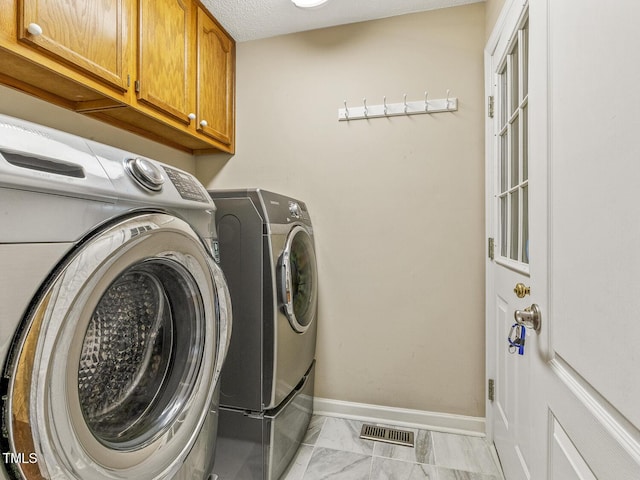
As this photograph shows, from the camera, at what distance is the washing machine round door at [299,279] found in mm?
1391

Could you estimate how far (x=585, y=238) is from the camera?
544 millimetres

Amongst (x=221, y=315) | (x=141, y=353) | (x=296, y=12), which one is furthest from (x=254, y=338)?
A: (x=296, y=12)

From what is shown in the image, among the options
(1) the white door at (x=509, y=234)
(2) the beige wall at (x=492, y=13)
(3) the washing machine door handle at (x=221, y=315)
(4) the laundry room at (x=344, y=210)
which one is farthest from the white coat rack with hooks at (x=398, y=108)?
(3) the washing machine door handle at (x=221, y=315)

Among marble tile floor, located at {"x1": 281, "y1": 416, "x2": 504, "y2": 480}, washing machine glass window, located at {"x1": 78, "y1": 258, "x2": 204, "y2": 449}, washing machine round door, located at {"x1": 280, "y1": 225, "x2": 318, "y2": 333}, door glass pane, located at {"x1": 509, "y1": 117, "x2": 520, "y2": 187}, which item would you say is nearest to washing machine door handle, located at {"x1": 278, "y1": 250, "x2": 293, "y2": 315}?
washing machine round door, located at {"x1": 280, "y1": 225, "x2": 318, "y2": 333}

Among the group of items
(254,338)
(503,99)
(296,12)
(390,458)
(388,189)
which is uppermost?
(296,12)

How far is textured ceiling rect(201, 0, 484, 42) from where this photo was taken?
5.83ft

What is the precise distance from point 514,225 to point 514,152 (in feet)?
1.05

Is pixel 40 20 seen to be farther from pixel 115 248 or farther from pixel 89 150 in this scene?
pixel 115 248

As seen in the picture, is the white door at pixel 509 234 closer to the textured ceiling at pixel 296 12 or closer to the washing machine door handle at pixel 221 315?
the textured ceiling at pixel 296 12

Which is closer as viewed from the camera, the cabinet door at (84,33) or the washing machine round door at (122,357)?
the washing machine round door at (122,357)

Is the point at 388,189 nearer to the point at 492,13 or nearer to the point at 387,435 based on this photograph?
the point at 492,13

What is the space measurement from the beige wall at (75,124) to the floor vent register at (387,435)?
6.62 feet

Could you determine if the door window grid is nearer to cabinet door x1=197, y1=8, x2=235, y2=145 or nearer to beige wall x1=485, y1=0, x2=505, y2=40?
beige wall x1=485, y1=0, x2=505, y2=40

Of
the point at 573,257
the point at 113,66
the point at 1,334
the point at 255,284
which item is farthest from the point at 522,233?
the point at 113,66
